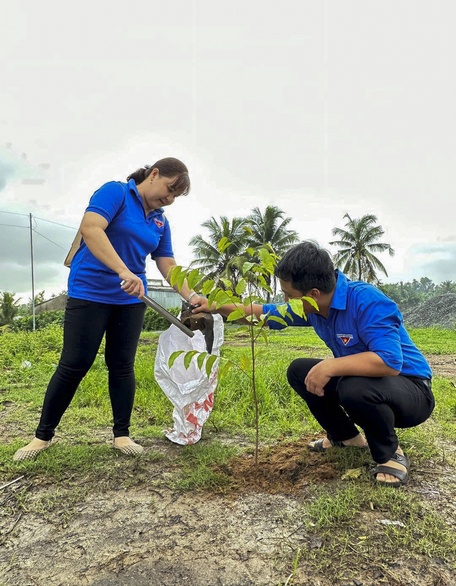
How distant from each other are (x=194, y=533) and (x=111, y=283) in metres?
1.24

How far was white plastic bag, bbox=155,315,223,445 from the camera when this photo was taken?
8.15 feet

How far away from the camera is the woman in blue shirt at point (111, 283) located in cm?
214

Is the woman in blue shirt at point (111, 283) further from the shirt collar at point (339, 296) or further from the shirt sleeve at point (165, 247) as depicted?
the shirt collar at point (339, 296)

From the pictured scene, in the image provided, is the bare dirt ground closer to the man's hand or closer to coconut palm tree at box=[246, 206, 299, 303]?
the man's hand

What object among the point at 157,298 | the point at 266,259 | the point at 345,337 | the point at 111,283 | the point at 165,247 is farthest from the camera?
the point at 157,298

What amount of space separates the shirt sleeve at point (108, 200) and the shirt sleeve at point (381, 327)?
1.26 metres

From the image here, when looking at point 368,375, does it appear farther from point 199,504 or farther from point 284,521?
point 199,504

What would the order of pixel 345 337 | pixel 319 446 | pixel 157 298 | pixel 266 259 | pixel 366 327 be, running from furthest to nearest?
pixel 157 298 < pixel 319 446 < pixel 345 337 < pixel 366 327 < pixel 266 259

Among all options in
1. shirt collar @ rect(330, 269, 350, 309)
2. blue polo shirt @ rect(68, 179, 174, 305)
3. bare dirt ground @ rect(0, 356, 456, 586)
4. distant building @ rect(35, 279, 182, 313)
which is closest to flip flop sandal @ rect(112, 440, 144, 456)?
bare dirt ground @ rect(0, 356, 456, 586)

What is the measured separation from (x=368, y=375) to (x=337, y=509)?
0.55 meters

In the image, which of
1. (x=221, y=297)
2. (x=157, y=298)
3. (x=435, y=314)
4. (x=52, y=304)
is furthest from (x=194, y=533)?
(x=435, y=314)

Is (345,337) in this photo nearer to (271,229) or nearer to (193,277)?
(193,277)

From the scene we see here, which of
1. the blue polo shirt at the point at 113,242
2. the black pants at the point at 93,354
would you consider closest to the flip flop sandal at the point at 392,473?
the black pants at the point at 93,354

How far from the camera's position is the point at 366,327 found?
190 centimetres
